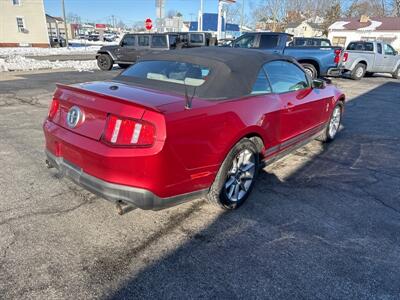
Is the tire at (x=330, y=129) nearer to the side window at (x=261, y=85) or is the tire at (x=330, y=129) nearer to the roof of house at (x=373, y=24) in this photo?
the side window at (x=261, y=85)

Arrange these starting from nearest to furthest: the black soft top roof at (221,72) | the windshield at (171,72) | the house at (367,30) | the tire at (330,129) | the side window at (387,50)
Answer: the black soft top roof at (221,72) → the windshield at (171,72) → the tire at (330,129) → the side window at (387,50) → the house at (367,30)

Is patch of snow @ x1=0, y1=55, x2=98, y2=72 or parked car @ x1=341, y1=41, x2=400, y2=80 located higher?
parked car @ x1=341, y1=41, x2=400, y2=80

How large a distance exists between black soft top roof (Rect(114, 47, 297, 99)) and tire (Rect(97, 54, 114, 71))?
13.0 meters

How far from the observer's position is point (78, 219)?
296 centimetres

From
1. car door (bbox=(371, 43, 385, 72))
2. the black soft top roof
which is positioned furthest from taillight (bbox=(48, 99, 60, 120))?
car door (bbox=(371, 43, 385, 72))

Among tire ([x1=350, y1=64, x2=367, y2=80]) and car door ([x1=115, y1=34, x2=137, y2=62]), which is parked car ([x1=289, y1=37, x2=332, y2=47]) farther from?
car door ([x1=115, y1=34, x2=137, y2=62])

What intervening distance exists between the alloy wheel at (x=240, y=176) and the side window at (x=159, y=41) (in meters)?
13.0

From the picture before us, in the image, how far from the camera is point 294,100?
3.93 meters

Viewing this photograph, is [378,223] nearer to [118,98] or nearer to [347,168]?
[347,168]

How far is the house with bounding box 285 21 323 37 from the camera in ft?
182

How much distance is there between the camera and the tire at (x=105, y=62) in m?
15.6

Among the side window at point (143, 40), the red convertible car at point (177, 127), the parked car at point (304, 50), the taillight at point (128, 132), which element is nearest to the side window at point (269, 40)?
the parked car at point (304, 50)

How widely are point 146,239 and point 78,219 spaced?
754 millimetres

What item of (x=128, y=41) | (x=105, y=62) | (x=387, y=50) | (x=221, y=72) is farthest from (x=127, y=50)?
(x=387, y=50)
